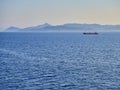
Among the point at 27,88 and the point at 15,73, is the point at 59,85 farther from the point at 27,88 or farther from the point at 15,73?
the point at 15,73

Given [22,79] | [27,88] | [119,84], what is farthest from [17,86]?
[119,84]

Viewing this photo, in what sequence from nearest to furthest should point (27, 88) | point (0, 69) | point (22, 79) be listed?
1. point (27, 88)
2. point (22, 79)
3. point (0, 69)

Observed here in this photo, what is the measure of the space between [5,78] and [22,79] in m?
4.29

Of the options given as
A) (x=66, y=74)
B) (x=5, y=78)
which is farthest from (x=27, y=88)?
(x=66, y=74)

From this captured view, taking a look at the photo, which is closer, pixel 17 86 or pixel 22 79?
pixel 17 86

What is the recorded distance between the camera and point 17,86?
58125mm

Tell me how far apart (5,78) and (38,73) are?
30.4 ft

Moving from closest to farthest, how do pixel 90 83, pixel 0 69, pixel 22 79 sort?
pixel 90 83 < pixel 22 79 < pixel 0 69

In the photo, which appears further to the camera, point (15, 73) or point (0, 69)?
point (0, 69)

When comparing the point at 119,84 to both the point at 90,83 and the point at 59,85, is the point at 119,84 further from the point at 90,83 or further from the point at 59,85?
the point at 59,85

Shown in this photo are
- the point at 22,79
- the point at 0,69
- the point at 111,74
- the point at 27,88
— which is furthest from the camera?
the point at 0,69

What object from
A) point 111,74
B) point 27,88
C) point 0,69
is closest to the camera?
point 27,88

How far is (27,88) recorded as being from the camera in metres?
56.6

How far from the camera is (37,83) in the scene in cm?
6097
